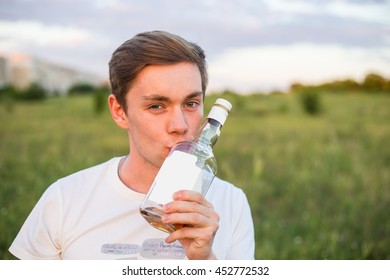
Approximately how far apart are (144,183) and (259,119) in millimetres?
1621

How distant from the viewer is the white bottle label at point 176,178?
1107 mm

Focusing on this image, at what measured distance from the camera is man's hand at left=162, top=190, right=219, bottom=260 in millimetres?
1068

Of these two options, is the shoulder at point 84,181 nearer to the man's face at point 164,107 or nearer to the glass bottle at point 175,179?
the man's face at point 164,107

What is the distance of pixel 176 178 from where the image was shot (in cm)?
111

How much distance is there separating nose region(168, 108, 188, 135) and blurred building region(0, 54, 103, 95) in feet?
4.12

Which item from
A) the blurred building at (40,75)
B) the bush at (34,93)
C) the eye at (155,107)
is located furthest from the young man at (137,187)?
the bush at (34,93)

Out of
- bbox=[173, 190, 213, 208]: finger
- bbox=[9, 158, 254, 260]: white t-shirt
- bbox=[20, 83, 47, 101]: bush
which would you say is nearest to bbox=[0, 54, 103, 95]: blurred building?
bbox=[20, 83, 47, 101]: bush

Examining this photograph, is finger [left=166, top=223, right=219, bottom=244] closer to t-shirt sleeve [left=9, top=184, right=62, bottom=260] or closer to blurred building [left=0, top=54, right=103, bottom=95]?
t-shirt sleeve [left=9, top=184, right=62, bottom=260]

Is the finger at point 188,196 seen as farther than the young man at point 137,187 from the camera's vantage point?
No

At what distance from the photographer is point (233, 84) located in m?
2.47

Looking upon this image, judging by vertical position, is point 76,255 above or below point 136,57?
below

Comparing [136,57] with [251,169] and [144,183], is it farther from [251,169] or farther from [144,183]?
[251,169]

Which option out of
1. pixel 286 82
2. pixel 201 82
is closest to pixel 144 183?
pixel 201 82

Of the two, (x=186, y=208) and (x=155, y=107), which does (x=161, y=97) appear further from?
(x=186, y=208)
